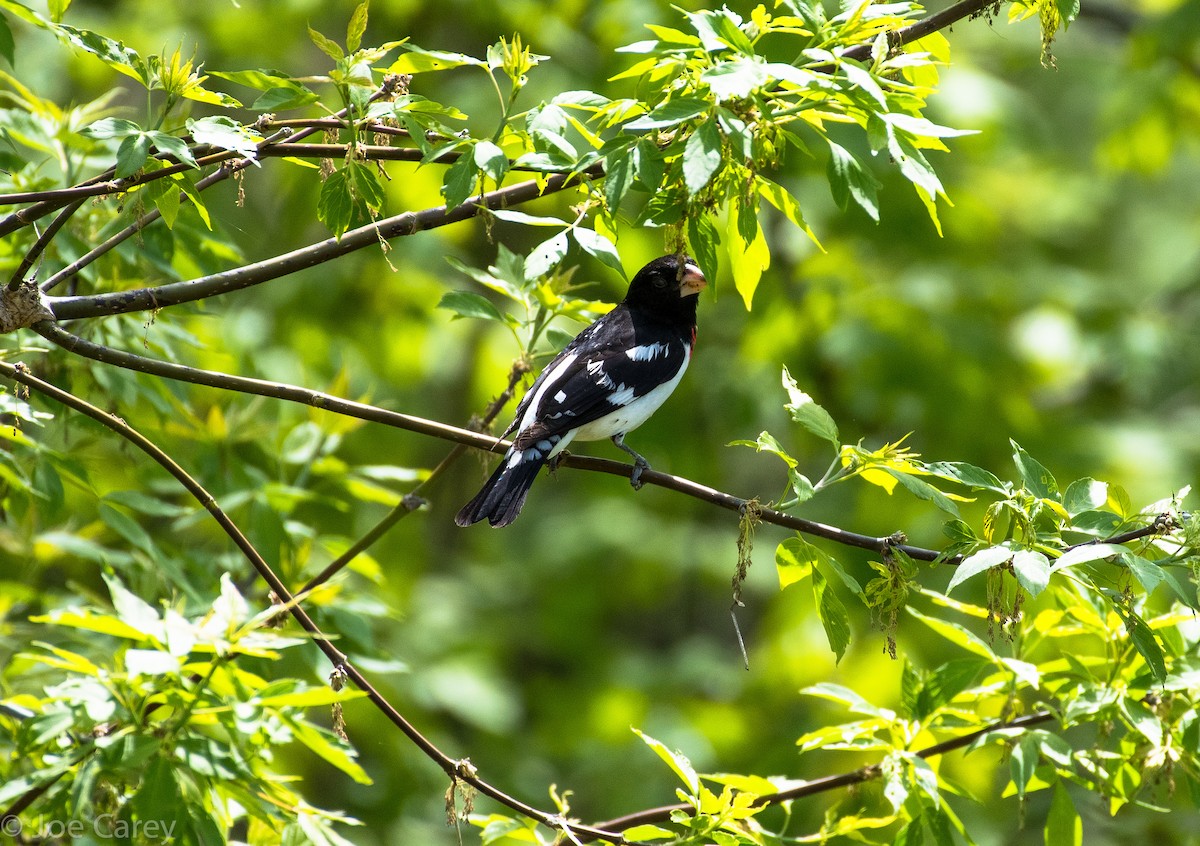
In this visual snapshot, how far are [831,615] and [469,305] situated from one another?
131 cm

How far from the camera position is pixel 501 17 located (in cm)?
675

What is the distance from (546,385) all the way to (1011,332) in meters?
5.00

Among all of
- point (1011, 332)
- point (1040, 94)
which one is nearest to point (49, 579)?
point (1011, 332)

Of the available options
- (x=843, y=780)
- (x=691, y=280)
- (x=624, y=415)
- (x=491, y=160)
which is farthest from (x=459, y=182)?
(x=691, y=280)

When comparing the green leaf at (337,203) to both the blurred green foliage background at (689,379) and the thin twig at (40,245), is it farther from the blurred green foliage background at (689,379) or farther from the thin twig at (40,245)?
the blurred green foliage background at (689,379)

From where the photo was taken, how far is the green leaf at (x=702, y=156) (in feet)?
6.43

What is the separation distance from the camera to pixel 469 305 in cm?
310

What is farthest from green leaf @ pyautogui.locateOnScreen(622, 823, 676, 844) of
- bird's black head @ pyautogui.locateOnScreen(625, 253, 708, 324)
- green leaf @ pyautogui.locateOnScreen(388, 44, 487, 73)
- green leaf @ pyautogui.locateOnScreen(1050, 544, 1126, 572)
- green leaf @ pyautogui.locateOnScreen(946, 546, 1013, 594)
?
bird's black head @ pyautogui.locateOnScreen(625, 253, 708, 324)

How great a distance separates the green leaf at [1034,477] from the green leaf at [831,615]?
0.42 meters

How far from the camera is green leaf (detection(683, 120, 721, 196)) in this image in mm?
1961

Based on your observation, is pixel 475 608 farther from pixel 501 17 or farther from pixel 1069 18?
pixel 1069 18

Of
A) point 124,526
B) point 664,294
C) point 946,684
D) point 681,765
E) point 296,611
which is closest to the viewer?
point 681,765

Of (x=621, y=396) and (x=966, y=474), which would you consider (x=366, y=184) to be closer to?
(x=966, y=474)

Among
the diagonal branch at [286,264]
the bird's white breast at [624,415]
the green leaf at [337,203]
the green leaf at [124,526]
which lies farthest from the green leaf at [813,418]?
the green leaf at [124,526]
